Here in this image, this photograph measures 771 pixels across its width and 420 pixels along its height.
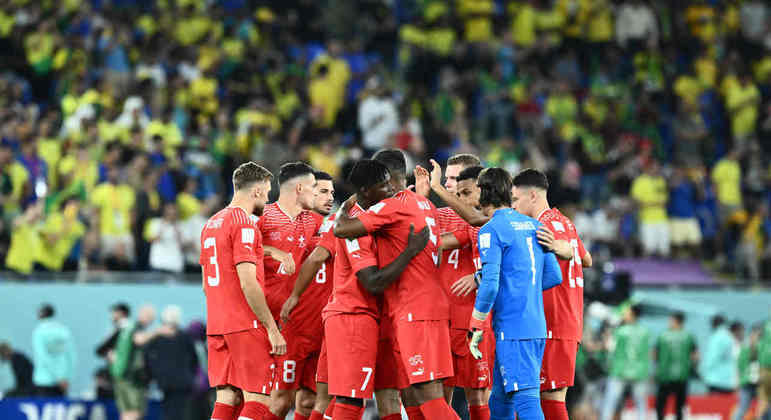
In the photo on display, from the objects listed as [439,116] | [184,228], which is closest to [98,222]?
[184,228]

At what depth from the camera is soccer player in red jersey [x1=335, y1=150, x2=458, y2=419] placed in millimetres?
8984

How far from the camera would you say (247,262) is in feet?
31.7

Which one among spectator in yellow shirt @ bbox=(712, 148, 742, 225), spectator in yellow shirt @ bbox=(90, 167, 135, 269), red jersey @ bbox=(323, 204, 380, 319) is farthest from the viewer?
spectator in yellow shirt @ bbox=(712, 148, 742, 225)

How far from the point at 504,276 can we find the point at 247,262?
2118 millimetres

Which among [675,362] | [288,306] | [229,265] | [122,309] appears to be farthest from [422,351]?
[675,362]

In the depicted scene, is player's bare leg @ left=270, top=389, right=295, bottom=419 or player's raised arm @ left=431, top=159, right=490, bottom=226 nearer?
player's raised arm @ left=431, top=159, right=490, bottom=226

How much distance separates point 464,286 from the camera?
32.6ft

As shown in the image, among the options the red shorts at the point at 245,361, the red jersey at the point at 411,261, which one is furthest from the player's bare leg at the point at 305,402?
the red jersey at the point at 411,261

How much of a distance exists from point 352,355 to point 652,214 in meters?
14.6

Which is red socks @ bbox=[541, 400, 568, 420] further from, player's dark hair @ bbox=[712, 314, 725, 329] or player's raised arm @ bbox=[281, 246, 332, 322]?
player's dark hair @ bbox=[712, 314, 725, 329]

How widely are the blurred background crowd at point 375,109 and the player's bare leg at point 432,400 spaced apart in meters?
9.90

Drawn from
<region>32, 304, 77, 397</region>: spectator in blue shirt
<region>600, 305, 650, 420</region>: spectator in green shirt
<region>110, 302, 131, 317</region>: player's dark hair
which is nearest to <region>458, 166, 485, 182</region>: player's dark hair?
<region>110, 302, 131, 317</region>: player's dark hair

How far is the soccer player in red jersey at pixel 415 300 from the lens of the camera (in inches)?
354

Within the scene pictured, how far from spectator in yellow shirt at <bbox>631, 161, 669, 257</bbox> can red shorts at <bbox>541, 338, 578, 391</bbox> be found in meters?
13.0
